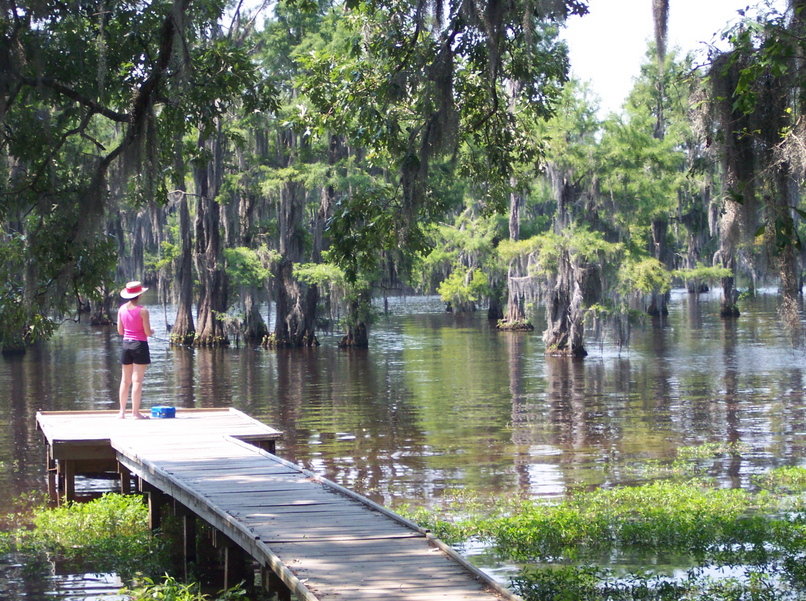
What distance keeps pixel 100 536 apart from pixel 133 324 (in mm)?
2944

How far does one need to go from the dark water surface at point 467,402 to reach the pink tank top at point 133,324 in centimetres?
249

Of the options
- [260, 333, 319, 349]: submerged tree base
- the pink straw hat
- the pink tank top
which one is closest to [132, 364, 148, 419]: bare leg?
the pink tank top

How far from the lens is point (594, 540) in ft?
32.3

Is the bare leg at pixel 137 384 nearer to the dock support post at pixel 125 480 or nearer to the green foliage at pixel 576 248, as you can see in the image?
the dock support post at pixel 125 480

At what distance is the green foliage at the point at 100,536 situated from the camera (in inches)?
381

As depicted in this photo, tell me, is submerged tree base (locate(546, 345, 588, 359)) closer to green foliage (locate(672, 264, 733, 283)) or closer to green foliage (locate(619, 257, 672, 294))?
green foliage (locate(619, 257, 672, 294))

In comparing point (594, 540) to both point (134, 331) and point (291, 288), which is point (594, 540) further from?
point (291, 288)

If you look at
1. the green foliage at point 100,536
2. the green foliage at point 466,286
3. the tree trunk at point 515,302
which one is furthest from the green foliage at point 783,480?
the green foliage at point 466,286

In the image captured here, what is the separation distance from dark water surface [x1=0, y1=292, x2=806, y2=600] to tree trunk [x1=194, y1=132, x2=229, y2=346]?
172cm

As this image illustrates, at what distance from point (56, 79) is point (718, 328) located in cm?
3466

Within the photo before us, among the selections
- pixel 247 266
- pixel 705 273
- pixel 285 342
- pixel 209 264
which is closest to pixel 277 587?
pixel 247 266

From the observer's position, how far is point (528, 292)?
117 ft

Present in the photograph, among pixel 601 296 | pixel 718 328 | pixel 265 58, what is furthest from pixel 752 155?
pixel 718 328

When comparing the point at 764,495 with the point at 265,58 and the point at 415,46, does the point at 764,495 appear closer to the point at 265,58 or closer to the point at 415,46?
the point at 415,46
